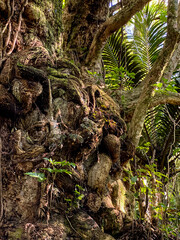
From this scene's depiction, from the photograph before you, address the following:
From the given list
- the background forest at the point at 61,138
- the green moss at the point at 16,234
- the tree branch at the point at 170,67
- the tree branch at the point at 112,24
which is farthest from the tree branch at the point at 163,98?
the green moss at the point at 16,234

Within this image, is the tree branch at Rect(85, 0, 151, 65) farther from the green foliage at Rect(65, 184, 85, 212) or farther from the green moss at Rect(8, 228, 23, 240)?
the green moss at Rect(8, 228, 23, 240)

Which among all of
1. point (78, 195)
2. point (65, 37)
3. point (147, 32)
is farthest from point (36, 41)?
point (147, 32)

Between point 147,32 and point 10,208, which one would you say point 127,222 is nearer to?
point 10,208

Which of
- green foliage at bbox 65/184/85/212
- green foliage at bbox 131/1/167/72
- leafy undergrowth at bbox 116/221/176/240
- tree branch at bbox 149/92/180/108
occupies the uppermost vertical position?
green foliage at bbox 131/1/167/72

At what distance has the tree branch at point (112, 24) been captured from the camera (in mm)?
2895

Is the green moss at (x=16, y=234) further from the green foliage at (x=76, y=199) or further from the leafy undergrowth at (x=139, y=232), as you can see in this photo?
the leafy undergrowth at (x=139, y=232)

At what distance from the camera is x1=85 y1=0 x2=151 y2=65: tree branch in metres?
2.89

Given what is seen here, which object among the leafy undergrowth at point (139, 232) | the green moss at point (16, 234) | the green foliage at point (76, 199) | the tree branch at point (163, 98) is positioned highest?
the tree branch at point (163, 98)

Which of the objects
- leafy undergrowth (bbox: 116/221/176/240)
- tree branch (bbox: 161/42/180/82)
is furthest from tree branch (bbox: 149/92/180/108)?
leafy undergrowth (bbox: 116/221/176/240)

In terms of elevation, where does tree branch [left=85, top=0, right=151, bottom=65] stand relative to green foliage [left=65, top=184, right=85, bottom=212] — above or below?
above

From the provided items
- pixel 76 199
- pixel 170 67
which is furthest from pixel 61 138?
pixel 170 67

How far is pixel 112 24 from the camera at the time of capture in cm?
305

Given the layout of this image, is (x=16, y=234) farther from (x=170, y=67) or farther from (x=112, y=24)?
(x=170, y=67)

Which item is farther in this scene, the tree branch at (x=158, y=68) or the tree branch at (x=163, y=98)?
the tree branch at (x=163, y=98)
